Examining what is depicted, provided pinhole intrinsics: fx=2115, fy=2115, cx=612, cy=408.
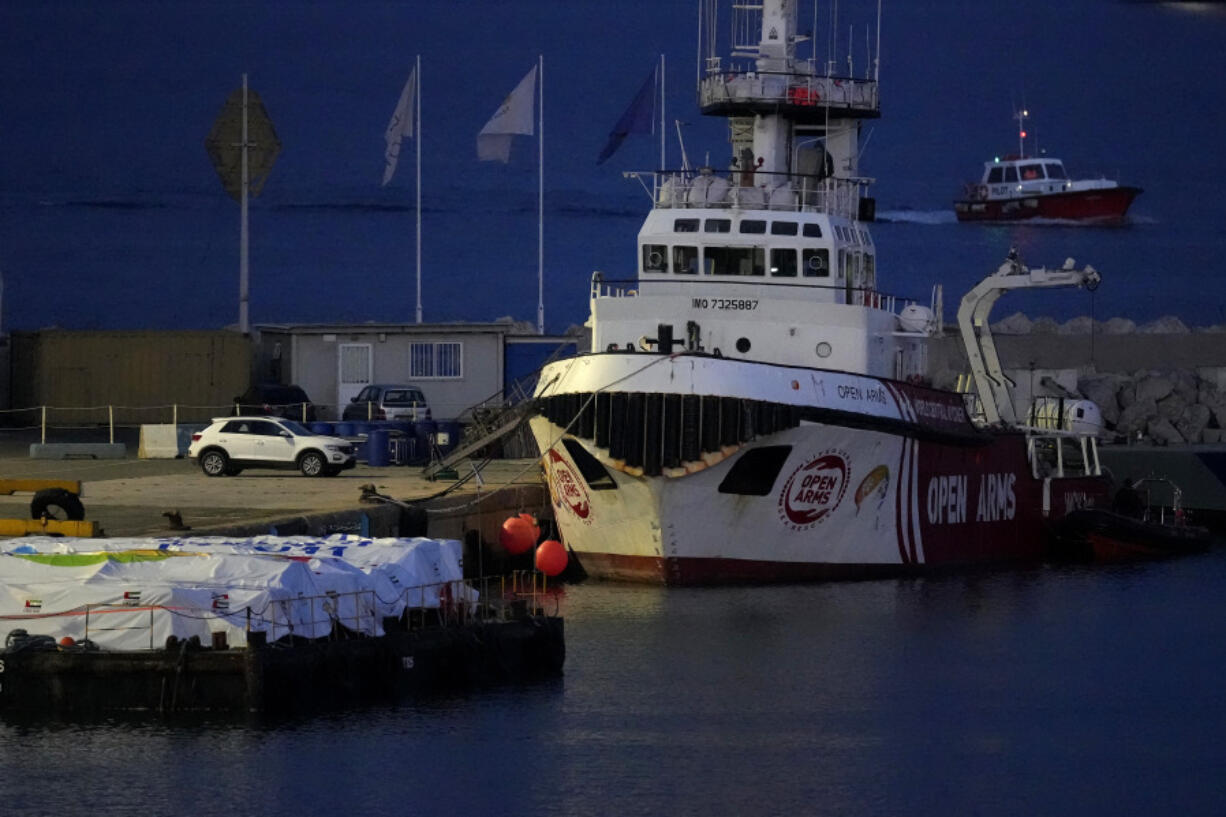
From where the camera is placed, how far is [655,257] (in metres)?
37.4

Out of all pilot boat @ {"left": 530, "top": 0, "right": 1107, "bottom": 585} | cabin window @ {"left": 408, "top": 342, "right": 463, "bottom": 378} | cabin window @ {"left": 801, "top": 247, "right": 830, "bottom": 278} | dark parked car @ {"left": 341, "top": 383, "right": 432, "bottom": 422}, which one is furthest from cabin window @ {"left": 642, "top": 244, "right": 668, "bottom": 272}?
cabin window @ {"left": 408, "top": 342, "right": 463, "bottom": 378}

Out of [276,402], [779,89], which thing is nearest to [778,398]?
[779,89]

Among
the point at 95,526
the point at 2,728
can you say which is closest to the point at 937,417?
the point at 95,526

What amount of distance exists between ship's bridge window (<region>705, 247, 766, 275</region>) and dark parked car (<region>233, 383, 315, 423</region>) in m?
16.1

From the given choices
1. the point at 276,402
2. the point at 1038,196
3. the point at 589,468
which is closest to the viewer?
the point at 589,468

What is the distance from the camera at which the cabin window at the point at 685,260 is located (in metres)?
37.3

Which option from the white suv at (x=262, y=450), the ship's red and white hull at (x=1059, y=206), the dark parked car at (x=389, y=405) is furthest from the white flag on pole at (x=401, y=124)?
the ship's red and white hull at (x=1059, y=206)

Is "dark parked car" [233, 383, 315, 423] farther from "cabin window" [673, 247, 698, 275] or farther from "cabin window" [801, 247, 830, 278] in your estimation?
"cabin window" [801, 247, 830, 278]

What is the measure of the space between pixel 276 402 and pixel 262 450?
416 inches

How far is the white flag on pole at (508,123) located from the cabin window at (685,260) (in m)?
20.0

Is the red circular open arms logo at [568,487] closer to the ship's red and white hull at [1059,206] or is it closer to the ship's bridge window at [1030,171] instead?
the ship's red and white hull at [1059,206]

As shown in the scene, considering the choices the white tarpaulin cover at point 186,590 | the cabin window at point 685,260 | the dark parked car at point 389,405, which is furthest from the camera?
the dark parked car at point 389,405

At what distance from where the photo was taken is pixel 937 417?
36562 mm

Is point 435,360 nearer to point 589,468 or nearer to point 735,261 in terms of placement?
point 735,261
